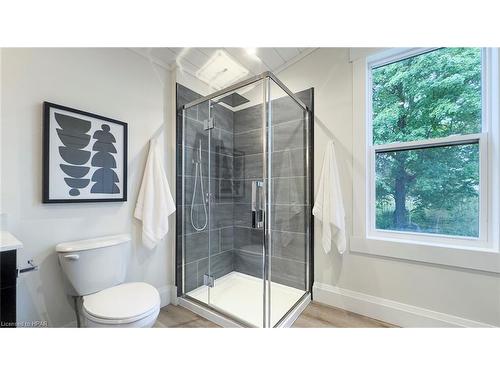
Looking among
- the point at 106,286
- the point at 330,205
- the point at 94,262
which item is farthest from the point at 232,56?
the point at 106,286

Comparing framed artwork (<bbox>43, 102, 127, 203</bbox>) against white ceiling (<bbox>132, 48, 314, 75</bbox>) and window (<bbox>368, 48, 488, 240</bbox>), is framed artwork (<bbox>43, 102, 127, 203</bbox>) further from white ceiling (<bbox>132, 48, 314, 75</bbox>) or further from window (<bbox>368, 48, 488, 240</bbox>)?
window (<bbox>368, 48, 488, 240</bbox>)

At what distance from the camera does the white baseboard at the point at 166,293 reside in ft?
3.96

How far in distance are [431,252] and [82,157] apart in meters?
1.99

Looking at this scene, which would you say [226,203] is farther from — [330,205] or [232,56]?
[232,56]

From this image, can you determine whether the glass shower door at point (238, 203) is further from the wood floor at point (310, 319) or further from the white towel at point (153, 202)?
the white towel at point (153, 202)

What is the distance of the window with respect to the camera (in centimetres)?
96

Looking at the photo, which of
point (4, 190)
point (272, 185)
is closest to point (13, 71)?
point (4, 190)

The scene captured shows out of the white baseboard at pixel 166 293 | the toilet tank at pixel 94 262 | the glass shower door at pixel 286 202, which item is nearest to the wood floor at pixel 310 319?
the white baseboard at pixel 166 293

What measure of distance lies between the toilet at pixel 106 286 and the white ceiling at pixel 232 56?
1083 mm

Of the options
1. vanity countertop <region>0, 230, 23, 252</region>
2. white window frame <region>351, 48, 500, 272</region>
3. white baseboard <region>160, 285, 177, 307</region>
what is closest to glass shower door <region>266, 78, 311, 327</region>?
white window frame <region>351, 48, 500, 272</region>

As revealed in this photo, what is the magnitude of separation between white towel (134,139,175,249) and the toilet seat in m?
0.26
